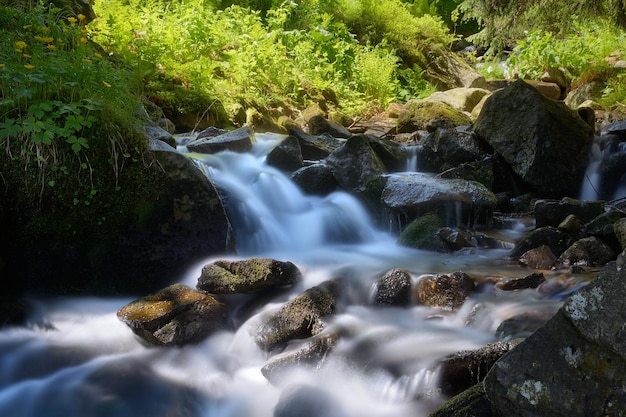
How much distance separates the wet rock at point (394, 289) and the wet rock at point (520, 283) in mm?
702

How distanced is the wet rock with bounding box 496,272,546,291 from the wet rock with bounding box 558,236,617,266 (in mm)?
813

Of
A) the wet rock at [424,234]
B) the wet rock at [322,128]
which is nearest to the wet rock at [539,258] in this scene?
the wet rock at [424,234]

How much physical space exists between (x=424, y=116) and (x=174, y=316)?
7576 mm

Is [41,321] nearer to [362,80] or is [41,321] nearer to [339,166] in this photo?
[339,166]

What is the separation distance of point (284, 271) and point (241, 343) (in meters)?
0.76

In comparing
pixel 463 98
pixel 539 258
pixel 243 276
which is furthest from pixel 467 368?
pixel 463 98

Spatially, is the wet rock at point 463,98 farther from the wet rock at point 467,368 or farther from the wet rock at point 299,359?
the wet rock at point 467,368

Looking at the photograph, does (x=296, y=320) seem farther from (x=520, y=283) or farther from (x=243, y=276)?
(x=520, y=283)

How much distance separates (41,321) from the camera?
3883 mm

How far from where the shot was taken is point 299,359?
A: 10.5ft

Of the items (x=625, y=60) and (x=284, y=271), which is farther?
(x=625, y=60)

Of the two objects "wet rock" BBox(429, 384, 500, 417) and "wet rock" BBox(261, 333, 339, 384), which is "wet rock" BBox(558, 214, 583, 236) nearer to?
"wet rock" BBox(261, 333, 339, 384)

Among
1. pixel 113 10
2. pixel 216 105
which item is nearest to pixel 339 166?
pixel 216 105

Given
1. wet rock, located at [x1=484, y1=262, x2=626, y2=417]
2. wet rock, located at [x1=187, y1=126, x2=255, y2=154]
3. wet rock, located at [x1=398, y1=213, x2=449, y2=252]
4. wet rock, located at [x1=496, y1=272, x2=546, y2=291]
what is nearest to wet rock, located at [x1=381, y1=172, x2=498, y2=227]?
wet rock, located at [x1=398, y1=213, x2=449, y2=252]
